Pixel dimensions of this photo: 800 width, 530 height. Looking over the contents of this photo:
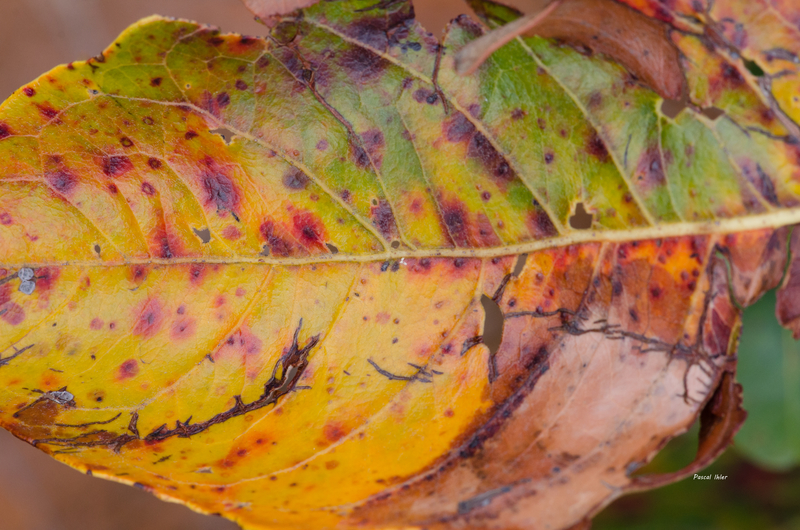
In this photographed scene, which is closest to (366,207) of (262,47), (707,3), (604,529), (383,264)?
(383,264)

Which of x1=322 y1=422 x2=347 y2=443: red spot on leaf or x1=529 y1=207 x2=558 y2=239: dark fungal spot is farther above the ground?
x1=529 y1=207 x2=558 y2=239: dark fungal spot

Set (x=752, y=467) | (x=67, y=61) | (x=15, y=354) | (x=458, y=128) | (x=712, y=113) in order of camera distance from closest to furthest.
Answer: (x=15, y=354) → (x=458, y=128) → (x=712, y=113) → (x=67, y=61) → (x=752, y=467)

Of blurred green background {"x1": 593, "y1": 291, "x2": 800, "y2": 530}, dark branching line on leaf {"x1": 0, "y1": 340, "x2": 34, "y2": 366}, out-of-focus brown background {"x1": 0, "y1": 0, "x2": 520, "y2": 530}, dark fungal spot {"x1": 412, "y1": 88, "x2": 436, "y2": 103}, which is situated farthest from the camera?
out-of-focus brown background {"x1": 0, "y1": 0, "x2": 520, "y2": 530}

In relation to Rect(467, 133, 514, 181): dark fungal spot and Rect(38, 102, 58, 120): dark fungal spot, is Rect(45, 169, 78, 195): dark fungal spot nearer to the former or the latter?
Rect(38, 102, 58, 120): dark fungal spot

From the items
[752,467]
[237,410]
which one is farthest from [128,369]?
[752,467]

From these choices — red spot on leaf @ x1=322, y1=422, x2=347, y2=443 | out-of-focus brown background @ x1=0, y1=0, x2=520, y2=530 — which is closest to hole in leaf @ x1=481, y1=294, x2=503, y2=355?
red spot on leaf @ x1=322, y1=422, x2=347, y2=443

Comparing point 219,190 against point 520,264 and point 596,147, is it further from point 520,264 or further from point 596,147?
point 596,147
